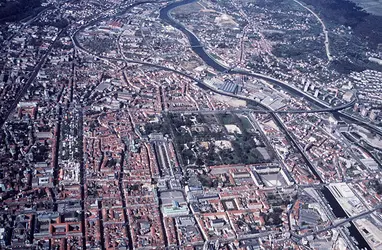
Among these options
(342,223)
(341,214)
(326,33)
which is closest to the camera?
(342,223)

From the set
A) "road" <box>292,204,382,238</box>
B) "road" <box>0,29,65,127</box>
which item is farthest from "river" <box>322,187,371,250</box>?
"road" <box>0,29,65,127</box>

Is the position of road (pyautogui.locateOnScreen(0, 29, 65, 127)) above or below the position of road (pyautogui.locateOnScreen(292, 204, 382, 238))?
below

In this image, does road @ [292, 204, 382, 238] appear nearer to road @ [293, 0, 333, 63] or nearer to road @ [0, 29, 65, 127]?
road @ [0, 29, 65, 127]

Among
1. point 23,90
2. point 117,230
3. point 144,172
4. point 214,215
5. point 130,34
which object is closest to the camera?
point 117,230

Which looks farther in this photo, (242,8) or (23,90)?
(242,8)

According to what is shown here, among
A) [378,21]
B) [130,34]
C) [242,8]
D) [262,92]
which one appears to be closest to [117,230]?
[262,92]

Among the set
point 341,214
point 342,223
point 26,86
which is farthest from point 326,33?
point 26,86

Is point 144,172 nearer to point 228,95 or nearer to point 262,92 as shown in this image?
point 228,95

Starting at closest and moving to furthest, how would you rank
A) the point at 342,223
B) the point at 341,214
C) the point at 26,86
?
the point at 342,223, the point at 341,214, the point at 26,86

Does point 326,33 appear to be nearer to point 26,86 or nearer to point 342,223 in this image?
point 342,223

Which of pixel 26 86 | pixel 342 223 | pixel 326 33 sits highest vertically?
pixel 342 223

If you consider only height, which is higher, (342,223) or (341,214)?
(342,223)
